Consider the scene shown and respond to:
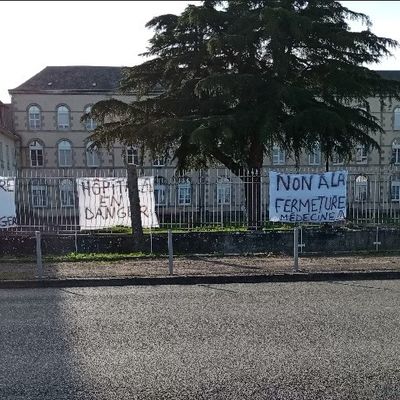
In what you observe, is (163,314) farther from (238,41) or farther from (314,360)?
(238,41)

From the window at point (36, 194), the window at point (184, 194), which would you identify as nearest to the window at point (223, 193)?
the window at point (184, 194)


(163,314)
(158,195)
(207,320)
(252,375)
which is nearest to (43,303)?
(163,314)

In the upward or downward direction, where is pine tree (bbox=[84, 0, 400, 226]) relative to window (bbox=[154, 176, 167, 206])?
upward

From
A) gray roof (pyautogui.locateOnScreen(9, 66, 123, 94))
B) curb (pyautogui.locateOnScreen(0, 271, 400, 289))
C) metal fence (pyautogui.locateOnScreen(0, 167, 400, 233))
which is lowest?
curb (pyautogui.locateOnScreen(0, 271, 400, 289))

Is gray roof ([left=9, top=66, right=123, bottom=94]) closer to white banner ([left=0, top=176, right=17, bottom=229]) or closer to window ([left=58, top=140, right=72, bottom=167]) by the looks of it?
window ([left=58, top=140, right=72, bottom=167])

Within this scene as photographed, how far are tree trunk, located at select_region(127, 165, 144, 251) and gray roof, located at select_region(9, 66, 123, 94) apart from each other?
36.2 metres

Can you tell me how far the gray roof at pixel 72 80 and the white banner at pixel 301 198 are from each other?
36.8 m

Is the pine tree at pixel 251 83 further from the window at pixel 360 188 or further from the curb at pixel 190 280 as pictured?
the curb at pixel 190 280

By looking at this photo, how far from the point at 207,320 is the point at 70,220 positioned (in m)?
8.14

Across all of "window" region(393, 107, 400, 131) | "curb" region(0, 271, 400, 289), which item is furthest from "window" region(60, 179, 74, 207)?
"window" region(393, 107, 400, 131)

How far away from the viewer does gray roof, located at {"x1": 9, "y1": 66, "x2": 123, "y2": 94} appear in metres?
47.4

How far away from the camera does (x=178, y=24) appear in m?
21.1

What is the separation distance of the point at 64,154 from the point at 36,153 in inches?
111

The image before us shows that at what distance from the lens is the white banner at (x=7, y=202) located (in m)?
12.6
